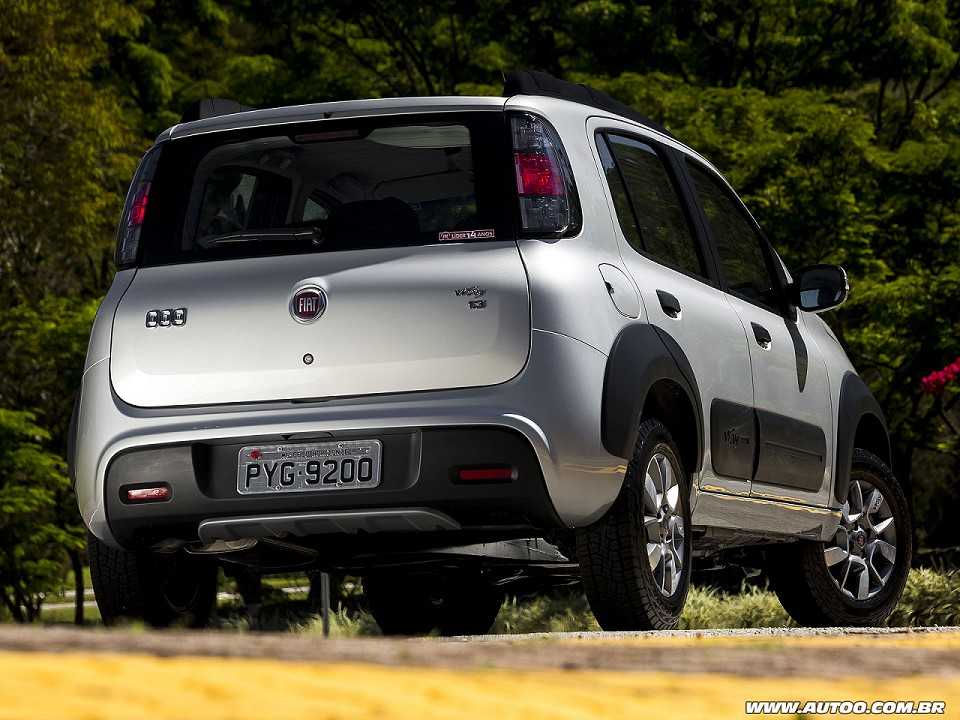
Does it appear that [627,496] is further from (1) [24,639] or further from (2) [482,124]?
(1) [24,639]

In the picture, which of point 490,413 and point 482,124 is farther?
point 482,124

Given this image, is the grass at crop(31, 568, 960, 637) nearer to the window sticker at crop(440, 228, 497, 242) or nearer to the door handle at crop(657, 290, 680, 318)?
the door handle at crop(657, 290, 680, 318)

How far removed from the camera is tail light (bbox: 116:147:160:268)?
20.1 ft

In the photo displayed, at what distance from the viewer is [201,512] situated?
5.69m

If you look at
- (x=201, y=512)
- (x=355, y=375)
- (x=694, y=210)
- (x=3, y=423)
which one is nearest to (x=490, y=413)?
(x=355, y=375)

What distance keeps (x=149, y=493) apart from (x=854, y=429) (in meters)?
3.62

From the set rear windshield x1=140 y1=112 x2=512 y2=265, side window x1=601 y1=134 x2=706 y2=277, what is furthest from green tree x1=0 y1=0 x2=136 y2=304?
side window x1=601 y1=134 x2=706 y2=277

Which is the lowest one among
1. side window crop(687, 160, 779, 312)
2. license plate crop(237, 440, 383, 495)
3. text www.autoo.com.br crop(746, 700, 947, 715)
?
license plate crop(237, 440, 383, 495)

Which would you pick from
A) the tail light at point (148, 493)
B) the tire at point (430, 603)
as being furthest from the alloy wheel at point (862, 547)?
the tail light at point (148, 493)

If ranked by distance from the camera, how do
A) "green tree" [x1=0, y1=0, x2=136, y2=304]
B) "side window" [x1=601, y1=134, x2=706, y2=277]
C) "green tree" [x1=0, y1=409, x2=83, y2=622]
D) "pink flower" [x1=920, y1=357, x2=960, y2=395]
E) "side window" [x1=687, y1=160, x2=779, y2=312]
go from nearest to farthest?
"side window" [x1=601, y1=134, x2=706, y2=277] < "side window" [x1=687, y1=160, x2=779, y2=312] < "pink flower" [x1=920, y1=357, x2=960, y2=395] < "green tree" [x1=0, y1=409, x2=83, y2=622] < "green tree" [x1=0, y1=0, x2=136, y2=304]

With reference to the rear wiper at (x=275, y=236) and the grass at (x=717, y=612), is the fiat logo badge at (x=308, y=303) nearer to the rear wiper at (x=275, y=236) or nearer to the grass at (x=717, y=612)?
the rear wiper at (x=275, y=236)

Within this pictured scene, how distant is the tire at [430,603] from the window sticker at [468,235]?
318cm

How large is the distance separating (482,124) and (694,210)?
4.78ft

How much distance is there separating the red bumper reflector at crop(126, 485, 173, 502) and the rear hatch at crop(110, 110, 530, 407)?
0.93 ft
